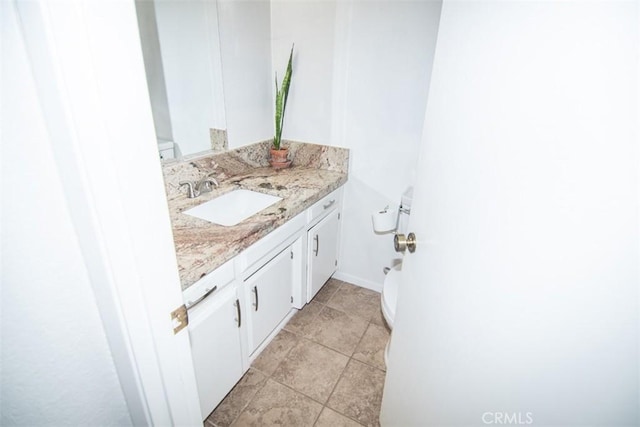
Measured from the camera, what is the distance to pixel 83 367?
1.86 ft

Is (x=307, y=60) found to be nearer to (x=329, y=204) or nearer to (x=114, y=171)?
(x=329, y=204)

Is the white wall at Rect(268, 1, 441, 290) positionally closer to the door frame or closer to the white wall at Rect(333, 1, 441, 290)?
the white wall at Rect(333, 1, 441, 290)

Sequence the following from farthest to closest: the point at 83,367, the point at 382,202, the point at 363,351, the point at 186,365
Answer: the point at 382,202
the point at 363,351
the point at 186,365
the point at 83,367

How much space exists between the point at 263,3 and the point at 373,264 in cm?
177

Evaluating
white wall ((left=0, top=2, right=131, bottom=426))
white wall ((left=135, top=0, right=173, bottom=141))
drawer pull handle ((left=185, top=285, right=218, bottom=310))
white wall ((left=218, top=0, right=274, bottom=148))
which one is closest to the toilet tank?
white wall ((left=218, top=0, right=274, bottom=148))

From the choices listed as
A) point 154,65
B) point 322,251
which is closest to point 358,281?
point 322,251

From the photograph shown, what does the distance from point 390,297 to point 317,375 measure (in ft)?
1.84

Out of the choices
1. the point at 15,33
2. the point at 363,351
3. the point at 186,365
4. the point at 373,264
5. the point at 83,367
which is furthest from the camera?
the point at 373,264


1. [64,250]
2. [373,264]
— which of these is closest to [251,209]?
[373,264]

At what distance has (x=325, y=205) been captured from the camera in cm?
188

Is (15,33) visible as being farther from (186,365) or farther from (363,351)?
(363,351)

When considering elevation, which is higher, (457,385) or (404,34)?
(404,34)

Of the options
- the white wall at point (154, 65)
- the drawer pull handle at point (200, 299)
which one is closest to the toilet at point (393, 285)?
the drawer pull handle at point (200, 299)

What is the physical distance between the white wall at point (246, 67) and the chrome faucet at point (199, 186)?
32cm
